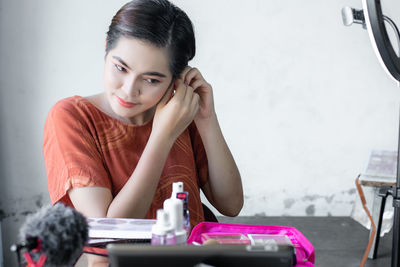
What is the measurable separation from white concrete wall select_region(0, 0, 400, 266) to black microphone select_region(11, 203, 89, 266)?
→ 2.03 metres

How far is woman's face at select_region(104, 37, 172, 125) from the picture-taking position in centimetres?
94

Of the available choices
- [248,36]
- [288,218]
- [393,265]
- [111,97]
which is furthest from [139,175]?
Result: [288,218]

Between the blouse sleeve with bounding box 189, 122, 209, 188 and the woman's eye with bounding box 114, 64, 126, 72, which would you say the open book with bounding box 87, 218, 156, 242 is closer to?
the woman's eye with bounding box 114, 64, 126, 72

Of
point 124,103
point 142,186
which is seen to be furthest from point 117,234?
point 124,103

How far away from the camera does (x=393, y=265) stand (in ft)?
2.89

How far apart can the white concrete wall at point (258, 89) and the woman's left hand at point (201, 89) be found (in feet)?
4.72

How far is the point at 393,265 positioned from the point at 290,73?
6.35ft

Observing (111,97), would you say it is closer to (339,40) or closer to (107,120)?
(107,120)

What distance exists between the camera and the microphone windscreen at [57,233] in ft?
1.53

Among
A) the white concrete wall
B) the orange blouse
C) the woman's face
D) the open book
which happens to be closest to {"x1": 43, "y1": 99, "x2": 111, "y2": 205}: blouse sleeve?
the orange blouse

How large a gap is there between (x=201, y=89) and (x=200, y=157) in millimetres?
204

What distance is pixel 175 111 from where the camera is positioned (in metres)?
1.00

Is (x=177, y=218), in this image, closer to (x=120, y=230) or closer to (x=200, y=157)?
(x=120, y=230)

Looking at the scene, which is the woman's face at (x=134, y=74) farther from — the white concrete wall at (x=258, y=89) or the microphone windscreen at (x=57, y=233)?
the white concrete wall at (x=258, y=89)
